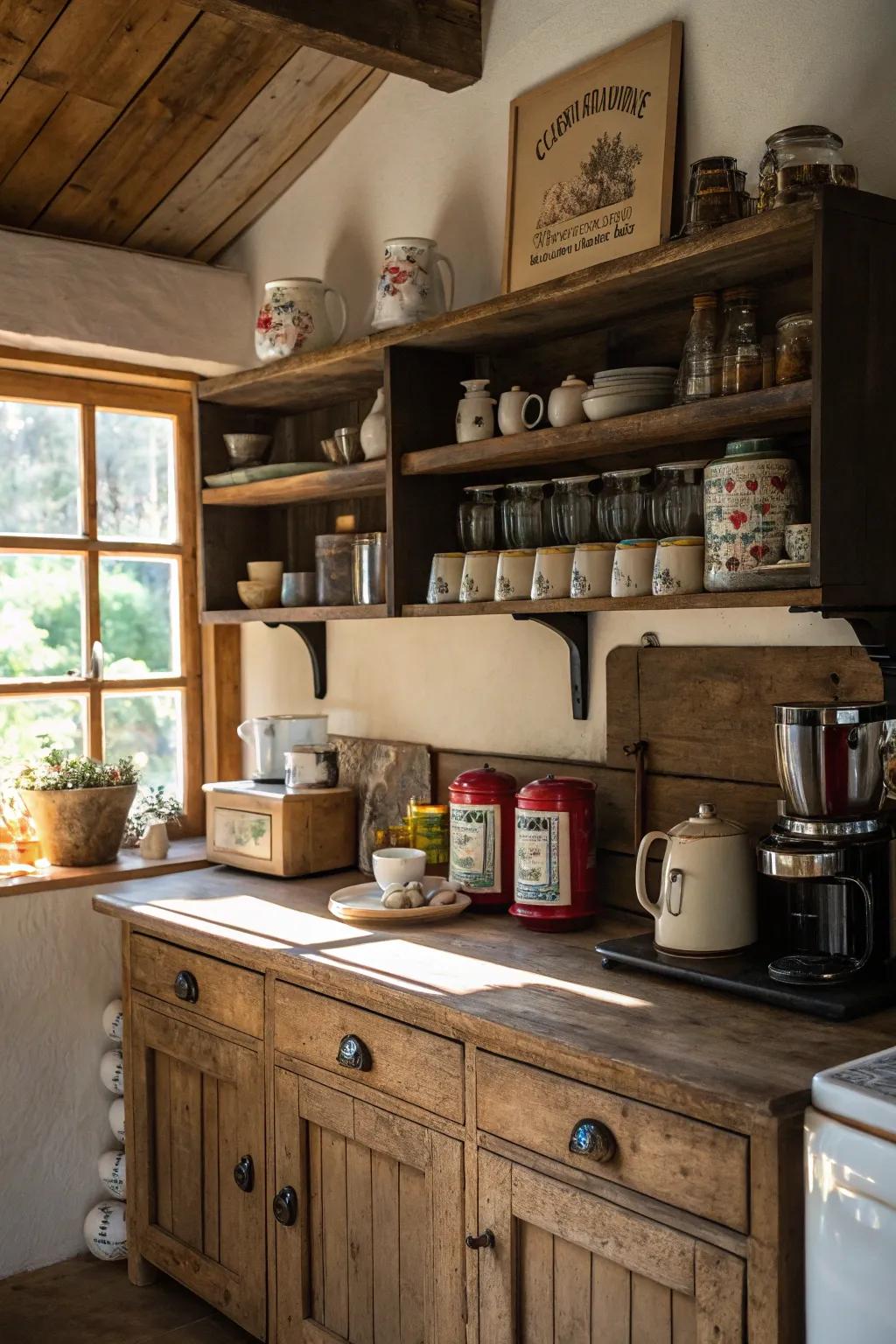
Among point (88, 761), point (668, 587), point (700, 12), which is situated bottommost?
point (88, 761)

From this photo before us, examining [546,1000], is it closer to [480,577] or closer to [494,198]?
[480,577]

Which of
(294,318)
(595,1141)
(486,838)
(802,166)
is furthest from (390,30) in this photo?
(595,1141)

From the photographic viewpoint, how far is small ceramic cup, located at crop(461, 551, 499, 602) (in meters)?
2.46

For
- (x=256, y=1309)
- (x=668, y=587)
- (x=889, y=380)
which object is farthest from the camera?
(x=256, y=1309)

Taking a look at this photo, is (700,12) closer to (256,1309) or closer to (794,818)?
(794,818)

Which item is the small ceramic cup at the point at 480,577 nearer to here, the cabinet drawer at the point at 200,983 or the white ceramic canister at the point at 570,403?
the white ceramic canister at the point at 570,403

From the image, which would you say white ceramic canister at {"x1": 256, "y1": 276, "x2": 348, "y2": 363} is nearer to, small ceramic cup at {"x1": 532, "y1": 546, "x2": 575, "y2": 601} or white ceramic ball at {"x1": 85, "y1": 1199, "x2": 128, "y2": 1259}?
small ceramic cup at {"x1": 532, "y1": 546, "x2": 575, "y2": 601}

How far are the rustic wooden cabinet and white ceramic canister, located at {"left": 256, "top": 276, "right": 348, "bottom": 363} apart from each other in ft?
5.00

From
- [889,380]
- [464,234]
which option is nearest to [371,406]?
[464,234]

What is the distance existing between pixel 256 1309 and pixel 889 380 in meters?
1.96

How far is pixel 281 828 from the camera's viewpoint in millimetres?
2898

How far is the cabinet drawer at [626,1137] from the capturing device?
A: 1.56m

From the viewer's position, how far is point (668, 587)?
205 cm

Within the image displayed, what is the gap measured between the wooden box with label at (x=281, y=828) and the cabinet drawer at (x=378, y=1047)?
0.61 meters
